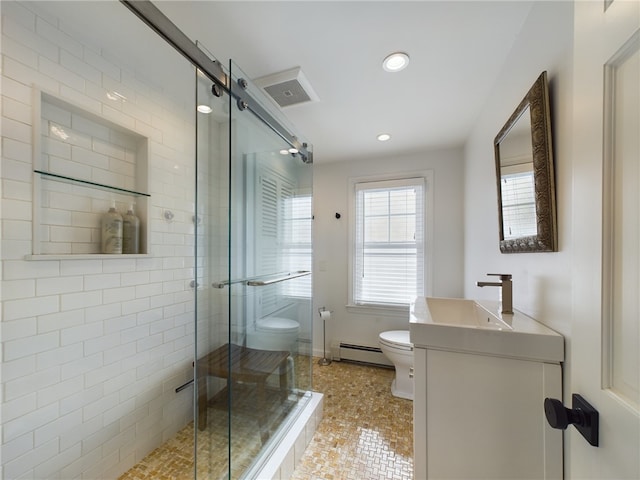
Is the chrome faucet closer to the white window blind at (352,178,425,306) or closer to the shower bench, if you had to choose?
the shower bench

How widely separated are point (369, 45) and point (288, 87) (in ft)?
1.71

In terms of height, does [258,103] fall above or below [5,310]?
above

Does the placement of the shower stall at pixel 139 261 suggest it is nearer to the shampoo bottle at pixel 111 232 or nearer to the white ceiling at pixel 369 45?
the shampoo bottle at pixel 111 232

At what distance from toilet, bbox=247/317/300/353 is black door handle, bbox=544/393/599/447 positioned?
1.31 metres

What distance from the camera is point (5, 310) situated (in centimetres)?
102

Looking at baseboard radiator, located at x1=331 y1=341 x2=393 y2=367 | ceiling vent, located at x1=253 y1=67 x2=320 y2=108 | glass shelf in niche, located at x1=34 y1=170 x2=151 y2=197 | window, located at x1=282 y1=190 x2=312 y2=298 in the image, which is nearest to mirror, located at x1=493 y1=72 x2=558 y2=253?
ceiling vent, located at x1=253 y1=67 x2=320 y2=108

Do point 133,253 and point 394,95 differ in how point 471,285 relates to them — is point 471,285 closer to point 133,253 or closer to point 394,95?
point 394,95

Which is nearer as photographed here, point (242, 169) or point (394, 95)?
point (242, 169)

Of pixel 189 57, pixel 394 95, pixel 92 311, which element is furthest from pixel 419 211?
pixel 92 311

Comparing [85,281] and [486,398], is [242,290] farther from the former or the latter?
[486,398]

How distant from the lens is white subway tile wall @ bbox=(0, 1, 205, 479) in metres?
1.06

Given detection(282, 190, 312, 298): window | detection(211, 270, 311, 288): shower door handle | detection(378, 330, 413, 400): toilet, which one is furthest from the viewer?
detection(378, 330, 413, 400): toilet

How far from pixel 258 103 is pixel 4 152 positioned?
1.12 m

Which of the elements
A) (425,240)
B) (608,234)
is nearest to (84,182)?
(608,234)
